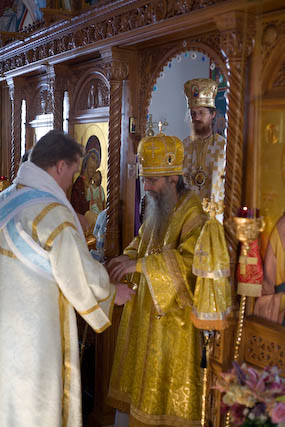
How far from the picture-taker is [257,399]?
227 centimetres

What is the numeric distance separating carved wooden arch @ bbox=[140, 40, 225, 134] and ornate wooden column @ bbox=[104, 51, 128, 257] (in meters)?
0.17

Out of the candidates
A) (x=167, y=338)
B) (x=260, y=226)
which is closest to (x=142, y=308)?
(x=167, y=338)

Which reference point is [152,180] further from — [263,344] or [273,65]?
[263,344]

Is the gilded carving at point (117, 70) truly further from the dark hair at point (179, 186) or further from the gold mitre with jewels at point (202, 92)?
the dark hair at point (179, 186)

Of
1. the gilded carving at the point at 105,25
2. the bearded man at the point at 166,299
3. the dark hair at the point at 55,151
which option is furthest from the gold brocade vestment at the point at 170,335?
the gilded carving at the point at 105,25

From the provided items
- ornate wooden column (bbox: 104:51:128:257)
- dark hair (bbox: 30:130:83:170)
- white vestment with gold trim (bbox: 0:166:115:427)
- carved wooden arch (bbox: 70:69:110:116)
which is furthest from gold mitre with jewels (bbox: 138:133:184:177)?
carved wooden arch (bbox: 70:69:110:116)

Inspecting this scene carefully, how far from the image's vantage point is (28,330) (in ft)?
8.84

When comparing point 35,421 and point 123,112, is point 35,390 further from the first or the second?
point 123,112

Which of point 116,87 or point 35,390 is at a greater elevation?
point 116,87

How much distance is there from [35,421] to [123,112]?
2.10 metres

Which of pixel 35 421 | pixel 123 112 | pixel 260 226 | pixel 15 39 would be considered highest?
pixel 15 39

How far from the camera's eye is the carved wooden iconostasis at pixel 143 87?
2689 millimetres

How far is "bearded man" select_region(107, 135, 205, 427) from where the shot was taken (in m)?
2.96

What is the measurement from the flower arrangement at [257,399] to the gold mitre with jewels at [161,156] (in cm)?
120
